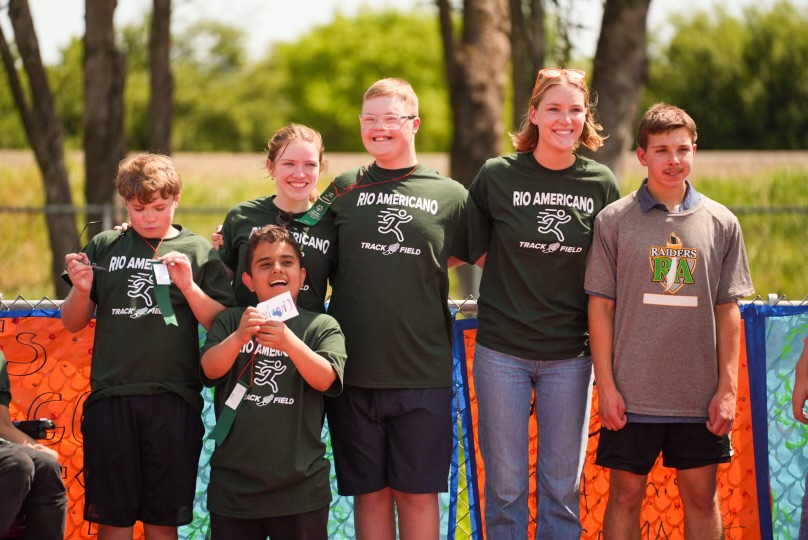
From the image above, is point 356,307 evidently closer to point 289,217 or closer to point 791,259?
point 289,217

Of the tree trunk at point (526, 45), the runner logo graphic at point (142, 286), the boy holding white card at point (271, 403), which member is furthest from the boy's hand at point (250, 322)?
the tree trunk at point (526, 45)

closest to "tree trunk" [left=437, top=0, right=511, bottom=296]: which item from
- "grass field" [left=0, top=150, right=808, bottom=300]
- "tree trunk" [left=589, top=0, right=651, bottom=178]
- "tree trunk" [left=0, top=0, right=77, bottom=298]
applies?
"grass field" [left=0, top=150, right=808, bottom=300]

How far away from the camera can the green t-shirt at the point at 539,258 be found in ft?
13.6

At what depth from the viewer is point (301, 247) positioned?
4188mm

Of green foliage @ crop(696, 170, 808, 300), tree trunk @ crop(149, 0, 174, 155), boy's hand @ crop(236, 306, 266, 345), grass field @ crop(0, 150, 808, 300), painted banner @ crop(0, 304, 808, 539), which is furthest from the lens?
green foliage @ crop(696, 170, 808, 300)

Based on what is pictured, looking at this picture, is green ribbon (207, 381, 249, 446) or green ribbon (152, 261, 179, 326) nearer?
green ribbon (207, 381, 249, 446)

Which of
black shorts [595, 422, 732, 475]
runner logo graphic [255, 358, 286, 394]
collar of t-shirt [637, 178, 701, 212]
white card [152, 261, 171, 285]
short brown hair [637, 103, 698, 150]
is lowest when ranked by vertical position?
black shorts [595, 422, 732, 475]

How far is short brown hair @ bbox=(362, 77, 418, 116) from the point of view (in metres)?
4.25

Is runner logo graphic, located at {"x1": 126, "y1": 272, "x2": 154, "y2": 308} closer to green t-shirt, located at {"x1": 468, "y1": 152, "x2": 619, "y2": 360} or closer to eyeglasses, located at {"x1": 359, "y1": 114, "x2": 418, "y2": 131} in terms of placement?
eyeglasses, located at {"x1": 359, "y1": 114, "x2": 418, "y2": 131}

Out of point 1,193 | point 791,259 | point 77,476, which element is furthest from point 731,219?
point 1,193

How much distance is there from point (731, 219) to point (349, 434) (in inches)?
72.1

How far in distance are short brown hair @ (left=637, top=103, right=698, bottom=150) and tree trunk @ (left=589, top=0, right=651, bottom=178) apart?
4361 millimetres

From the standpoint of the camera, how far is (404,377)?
4078 millimetres

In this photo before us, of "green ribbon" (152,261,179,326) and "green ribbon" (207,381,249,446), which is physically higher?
"green ribbon" (152,261,179,326)
